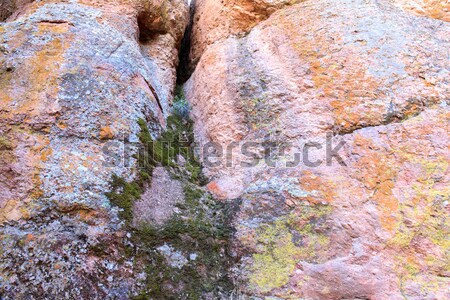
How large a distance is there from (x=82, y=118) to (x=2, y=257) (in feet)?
5.17

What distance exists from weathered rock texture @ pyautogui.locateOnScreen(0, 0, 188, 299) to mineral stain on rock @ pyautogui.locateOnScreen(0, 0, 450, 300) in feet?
0.05

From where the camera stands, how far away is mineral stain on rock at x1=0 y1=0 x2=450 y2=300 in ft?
9.42

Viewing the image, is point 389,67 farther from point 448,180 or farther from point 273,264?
point 273,264

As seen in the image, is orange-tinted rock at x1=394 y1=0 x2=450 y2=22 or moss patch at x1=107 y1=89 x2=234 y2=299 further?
orange-tinted rock at x1=394 y1=0 x2=450 y2=22

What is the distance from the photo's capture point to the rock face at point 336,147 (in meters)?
3.05

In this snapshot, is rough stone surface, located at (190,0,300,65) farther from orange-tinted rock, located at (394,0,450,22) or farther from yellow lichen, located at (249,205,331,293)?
yellow lichen, located at (249,205,331,293)

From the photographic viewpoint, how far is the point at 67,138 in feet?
11.1

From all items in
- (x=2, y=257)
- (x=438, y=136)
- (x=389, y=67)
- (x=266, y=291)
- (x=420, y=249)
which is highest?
(x=389, y=67)

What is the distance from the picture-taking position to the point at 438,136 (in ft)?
11.6

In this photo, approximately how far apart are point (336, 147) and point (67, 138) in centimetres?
294

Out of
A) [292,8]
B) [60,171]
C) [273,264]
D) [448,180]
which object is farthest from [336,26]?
[60,171]

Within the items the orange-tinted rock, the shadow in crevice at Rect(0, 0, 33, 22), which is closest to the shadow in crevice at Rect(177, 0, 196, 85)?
the shadow in crevice at Rect(0, 0, 33, 22)

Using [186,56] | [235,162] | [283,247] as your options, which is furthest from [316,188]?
[186,56]

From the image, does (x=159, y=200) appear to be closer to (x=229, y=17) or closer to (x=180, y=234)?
(x=180, y=234)
